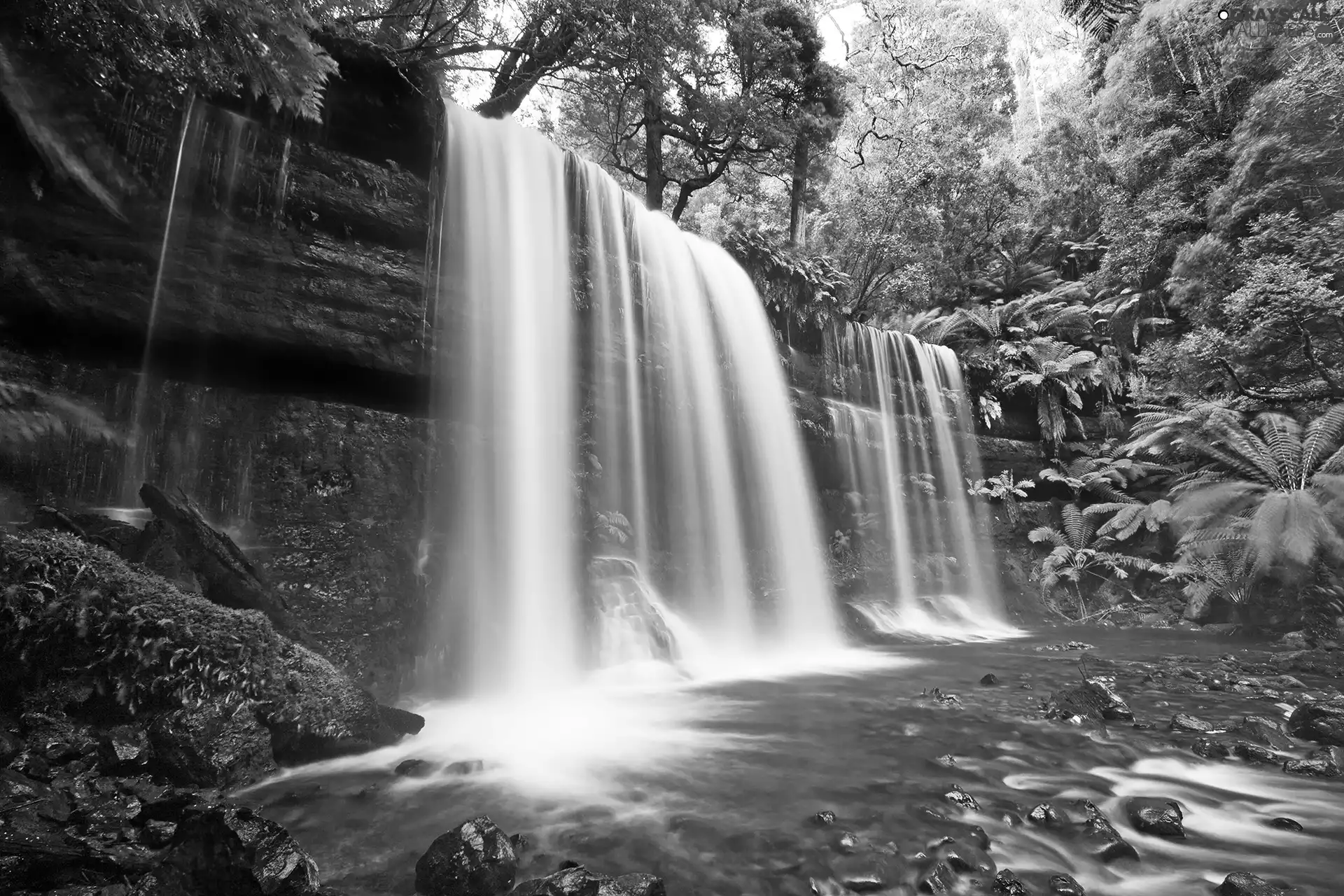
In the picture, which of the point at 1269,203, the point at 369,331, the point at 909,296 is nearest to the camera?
the point at 369,331

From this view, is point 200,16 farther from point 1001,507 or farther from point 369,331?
point 1001,507

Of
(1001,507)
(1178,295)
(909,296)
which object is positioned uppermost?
(909,296)

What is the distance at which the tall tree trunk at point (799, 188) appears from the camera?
1608 centimetres

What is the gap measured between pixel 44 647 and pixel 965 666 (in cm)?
855

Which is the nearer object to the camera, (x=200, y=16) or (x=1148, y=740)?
(x=1148, y=740)

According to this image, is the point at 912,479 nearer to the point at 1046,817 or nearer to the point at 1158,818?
the point at 1158,818

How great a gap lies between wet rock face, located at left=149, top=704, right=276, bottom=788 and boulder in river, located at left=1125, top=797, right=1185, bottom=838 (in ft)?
15.1

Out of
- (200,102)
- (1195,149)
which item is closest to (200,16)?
(200,102)

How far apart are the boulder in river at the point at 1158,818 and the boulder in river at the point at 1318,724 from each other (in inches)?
79.1

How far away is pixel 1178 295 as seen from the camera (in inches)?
515

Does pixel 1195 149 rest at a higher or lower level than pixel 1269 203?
higher

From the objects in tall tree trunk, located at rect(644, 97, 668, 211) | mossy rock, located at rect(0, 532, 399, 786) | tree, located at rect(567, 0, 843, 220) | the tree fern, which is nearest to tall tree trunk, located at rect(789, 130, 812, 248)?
tree, located at rect(567, 0, 843, 220)

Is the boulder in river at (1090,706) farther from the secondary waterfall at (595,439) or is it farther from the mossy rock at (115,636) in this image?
the mossy rock at (115,636)

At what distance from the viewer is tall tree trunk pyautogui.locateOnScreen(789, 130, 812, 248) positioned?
16.1 metres
